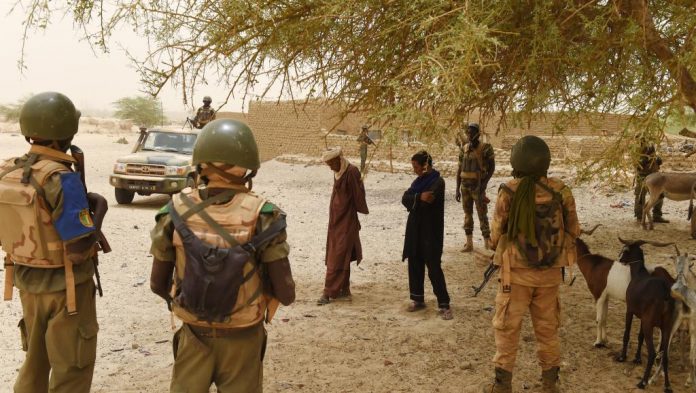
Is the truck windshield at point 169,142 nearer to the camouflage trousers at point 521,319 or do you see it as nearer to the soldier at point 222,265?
the camouflage trousers at point 521,319

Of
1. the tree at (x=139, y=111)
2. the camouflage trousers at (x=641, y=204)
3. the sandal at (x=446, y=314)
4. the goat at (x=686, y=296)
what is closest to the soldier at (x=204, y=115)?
the camouflage trousers at (x=641, y=204)

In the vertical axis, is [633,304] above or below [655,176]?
below

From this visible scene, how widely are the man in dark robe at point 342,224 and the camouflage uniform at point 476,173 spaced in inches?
98.4

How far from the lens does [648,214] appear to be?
1034cm

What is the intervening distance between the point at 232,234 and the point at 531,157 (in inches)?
84.0

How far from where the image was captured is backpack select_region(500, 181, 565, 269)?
371cm

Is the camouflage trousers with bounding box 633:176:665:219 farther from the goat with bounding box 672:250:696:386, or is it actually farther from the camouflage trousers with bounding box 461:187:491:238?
the goat with bounding box 672:250:696:386

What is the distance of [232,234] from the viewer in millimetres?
2371

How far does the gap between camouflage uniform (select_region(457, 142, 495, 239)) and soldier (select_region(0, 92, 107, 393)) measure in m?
5.92

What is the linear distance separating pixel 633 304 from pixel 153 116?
50.4 meters

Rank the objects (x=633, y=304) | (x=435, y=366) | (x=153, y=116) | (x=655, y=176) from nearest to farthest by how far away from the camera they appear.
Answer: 1. (x=633, y=304)
2. (x=435, y=366)
3. (x=655, y=176)
4. (x=153, y=116)

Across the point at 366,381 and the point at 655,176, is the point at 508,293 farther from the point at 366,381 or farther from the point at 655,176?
the point at 655,176

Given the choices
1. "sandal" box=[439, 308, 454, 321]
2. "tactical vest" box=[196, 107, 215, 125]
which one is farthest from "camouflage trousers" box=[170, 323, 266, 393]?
"tactical vest" box=[196, 107, 215, 125]

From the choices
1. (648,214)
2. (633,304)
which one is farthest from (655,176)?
(633,304)
